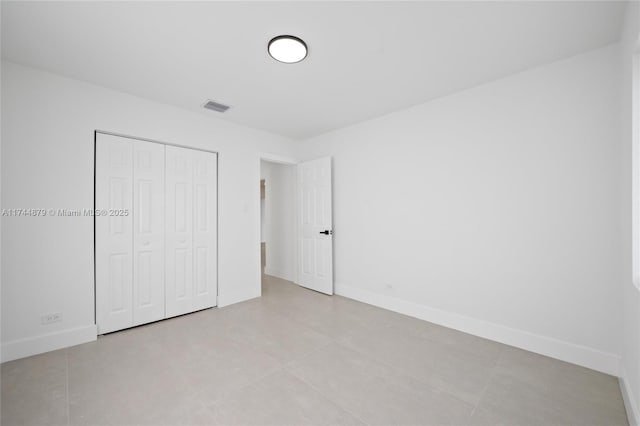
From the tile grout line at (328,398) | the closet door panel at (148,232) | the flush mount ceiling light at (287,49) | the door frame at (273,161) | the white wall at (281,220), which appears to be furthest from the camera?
the white wall at (281,220)

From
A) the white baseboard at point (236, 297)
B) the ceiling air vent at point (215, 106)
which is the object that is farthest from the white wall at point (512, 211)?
the ceiling air vent at point (215, 106)

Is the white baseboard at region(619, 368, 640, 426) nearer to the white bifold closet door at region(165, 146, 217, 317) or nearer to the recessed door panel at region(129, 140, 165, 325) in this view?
the white bifold closet door at region(165, 146, 217, 317)

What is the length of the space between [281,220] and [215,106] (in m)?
2.61

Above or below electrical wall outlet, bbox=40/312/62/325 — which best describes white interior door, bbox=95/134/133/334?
above

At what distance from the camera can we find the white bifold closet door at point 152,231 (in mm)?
2889

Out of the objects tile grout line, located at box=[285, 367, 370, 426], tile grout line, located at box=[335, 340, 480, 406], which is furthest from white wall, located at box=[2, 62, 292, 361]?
tile grout line, located at box=[335, 340, 480, 406]

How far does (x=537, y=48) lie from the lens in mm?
2240

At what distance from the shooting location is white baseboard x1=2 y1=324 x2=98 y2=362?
91.6 inches

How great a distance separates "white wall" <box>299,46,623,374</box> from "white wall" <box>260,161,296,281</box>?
1.81m

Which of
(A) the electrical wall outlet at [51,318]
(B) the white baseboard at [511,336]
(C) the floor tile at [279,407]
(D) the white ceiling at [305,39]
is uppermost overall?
(D) the white ceiling at [305,39]

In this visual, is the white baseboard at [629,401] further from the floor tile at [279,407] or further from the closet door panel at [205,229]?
the closet door panel at [205,229]

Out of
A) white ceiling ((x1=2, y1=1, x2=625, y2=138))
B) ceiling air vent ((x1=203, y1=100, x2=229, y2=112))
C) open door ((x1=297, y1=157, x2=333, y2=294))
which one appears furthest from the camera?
open door ((x1=297, y1=157, x2=333, y2=294))

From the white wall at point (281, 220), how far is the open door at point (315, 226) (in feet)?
1.21

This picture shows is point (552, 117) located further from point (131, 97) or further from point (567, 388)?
point (131, 97)
